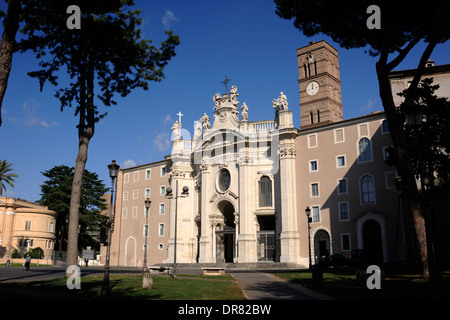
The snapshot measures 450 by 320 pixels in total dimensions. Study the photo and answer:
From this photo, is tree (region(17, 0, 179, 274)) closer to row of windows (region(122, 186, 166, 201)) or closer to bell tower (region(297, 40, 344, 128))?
row of windows (region(122, 186, 166, 201))

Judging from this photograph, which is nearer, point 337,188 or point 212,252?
point 337,188

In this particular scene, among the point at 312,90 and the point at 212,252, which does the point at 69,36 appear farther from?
the point at 312,90

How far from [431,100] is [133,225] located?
4128 centimetres

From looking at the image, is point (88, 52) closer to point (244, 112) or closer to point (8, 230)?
point (244, 112)

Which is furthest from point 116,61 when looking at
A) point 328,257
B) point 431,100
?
point 328,257

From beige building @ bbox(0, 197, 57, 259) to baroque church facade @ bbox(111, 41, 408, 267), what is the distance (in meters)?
15.3

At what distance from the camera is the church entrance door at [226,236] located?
150ft

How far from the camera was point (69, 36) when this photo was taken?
23.0 meters

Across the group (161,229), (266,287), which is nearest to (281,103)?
(161,229)

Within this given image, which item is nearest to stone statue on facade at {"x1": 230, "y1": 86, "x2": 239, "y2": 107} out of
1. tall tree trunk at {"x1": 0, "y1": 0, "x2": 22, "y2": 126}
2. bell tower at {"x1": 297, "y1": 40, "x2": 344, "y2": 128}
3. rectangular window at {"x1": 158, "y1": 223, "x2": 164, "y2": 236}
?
rectangular window at {"x1": 158, "y1": 223, "x2": 164, "y2": 236}

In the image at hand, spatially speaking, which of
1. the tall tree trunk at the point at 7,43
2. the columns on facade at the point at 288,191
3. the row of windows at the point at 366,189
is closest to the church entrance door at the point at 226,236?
the columns on facade at the point at 288,191

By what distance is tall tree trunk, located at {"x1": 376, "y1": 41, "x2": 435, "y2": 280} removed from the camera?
1788 cm

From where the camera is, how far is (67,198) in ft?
225

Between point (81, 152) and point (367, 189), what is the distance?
995 inches
